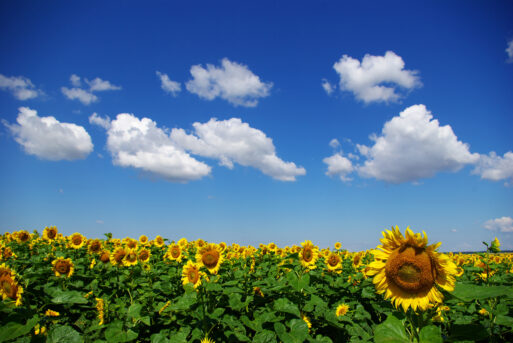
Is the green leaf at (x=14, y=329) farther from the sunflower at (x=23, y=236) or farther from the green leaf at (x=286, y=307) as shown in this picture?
the sunflower at (x=23, y=236)

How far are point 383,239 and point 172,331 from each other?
165 inches

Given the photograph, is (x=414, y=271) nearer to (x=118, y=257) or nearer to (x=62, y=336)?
(x=62, y=336)

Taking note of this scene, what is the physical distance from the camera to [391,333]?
2.11m

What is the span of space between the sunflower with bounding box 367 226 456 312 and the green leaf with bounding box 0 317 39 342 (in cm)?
348

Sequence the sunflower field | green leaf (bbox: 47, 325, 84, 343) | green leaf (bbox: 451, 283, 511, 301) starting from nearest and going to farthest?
1. green leaf (bbox: 451, 283, 511, 301)
2. the sunflower field
3. green leaf (bbox: 47, 325, 84, 343)

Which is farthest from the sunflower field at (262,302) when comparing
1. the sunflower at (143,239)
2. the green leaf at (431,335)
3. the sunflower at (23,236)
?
the sunflower at (143,239)

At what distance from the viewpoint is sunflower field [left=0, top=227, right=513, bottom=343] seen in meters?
2.50

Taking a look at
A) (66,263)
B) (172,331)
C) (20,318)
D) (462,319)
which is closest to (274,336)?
(172,331)

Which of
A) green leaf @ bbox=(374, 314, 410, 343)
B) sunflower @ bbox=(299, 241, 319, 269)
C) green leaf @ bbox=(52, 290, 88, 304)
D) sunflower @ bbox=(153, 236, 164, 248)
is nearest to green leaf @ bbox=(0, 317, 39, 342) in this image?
green leaf @ bbox=(52, 290, 88, 304)

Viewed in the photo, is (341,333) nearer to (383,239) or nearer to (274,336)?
(274,336)

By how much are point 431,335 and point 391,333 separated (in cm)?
27

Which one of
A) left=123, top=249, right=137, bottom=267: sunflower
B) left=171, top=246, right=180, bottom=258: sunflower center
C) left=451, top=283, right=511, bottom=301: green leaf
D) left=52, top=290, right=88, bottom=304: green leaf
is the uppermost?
left=451, top=283, right=511, bottom=301: green leaf

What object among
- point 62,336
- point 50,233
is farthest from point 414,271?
point 50,233

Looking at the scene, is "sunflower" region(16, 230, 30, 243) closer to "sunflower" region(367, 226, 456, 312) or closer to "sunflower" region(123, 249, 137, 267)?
"sunflower" region(123, 249, 137, 267)
